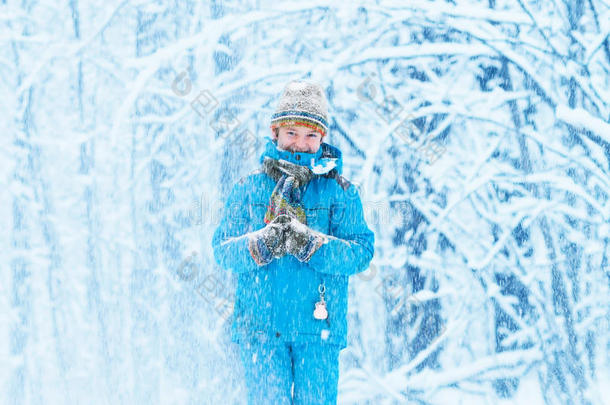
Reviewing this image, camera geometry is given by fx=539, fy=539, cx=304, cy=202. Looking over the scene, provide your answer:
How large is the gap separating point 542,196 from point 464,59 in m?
1.08

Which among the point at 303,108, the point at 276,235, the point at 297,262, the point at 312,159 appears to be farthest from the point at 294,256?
the point at 303,108

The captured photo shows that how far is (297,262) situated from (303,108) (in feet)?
1.84

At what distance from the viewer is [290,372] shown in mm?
1864

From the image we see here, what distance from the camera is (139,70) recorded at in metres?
3.95

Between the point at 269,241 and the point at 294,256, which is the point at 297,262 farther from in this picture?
the point at 269,241

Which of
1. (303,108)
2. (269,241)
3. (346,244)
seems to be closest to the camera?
(269,241)

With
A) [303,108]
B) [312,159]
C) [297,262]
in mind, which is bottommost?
[297,262]

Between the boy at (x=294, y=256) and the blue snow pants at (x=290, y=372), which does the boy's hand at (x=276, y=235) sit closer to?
the boy at (x=294, y=256)

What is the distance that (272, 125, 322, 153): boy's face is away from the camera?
1.98m

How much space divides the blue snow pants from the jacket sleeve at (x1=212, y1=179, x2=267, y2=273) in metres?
0.28

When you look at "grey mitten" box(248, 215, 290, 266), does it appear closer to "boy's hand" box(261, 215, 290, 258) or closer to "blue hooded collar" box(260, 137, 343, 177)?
"boy's hand" box(261, 215, 290, 258)

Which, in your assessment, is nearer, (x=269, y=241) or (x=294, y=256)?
(x=269, y=241)

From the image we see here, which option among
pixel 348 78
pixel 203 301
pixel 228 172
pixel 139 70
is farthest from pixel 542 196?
pixel 139 70

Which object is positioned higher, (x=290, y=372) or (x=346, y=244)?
(x=346, y=244)
